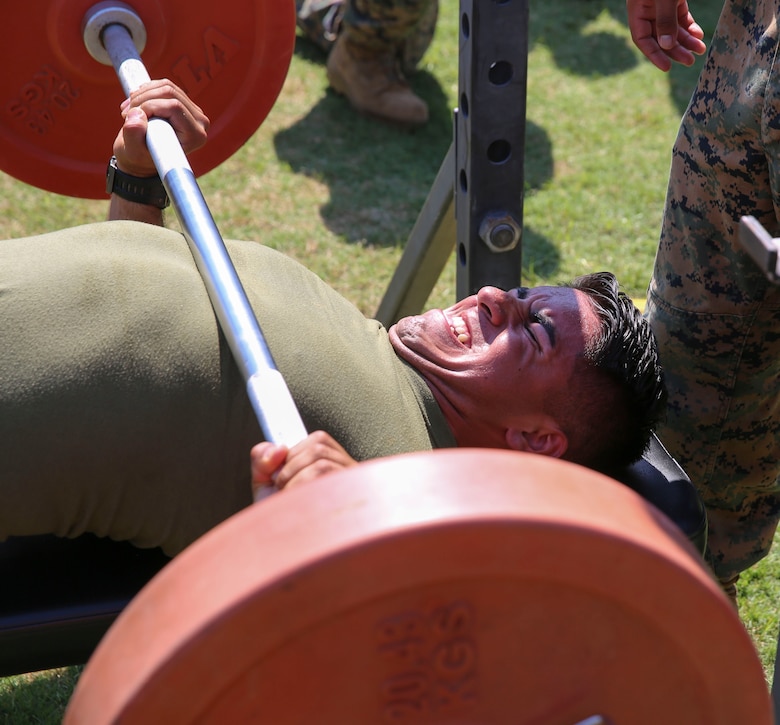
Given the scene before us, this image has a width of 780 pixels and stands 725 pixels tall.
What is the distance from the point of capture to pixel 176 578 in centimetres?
97

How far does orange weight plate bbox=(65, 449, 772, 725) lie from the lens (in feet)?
3.06

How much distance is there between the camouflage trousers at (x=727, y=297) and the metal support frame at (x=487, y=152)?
337 millimetres

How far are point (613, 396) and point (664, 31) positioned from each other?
0.83 m

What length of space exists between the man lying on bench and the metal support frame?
34 cm

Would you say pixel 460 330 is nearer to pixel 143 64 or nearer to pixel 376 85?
pixel 143 64

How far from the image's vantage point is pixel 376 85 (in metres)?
4.37

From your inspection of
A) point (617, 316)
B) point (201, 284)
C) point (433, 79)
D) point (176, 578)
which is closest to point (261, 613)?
point (176, 578)

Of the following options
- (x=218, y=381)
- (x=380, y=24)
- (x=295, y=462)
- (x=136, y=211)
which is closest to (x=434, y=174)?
(x=380, y=24)

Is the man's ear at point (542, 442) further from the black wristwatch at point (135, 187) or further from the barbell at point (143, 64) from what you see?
the barbell at point (143, 64)

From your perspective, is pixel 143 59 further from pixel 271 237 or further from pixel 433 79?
pixel 433 79

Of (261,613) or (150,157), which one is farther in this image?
(150,157)

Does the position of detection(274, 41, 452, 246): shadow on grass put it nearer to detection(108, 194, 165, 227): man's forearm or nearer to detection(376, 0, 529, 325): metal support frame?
detection(376, 0, 529, 325): metal support frame

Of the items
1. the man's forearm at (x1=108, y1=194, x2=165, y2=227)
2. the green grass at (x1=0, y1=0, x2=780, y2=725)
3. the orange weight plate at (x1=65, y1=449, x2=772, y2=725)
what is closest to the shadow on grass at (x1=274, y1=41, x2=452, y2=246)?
the green grass at (x1=0, y1=0, x2=780, y2=725)

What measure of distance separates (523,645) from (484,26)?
1374 mm
